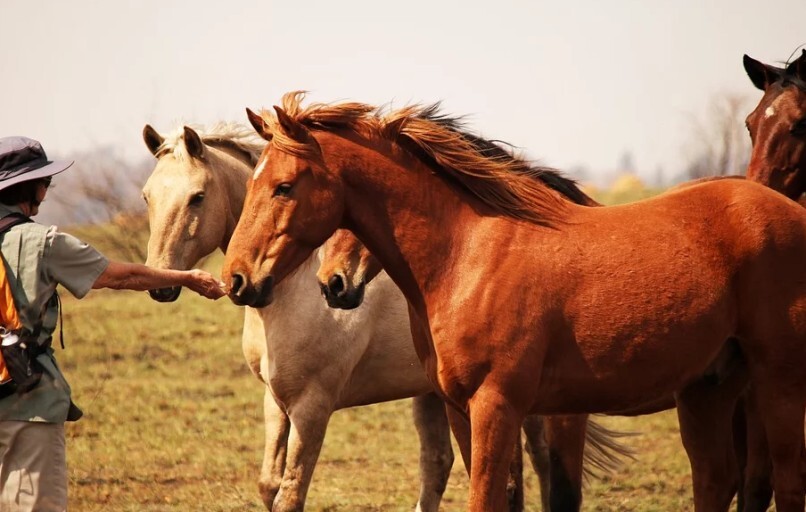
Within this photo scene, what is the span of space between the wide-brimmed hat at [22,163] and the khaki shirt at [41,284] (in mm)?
155

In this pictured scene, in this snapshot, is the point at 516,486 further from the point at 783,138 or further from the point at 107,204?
the point at 107,204

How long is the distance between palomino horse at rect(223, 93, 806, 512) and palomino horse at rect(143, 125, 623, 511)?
1.51m

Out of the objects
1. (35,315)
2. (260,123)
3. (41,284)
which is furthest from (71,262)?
(260,123)

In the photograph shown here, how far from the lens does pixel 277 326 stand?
6.09m

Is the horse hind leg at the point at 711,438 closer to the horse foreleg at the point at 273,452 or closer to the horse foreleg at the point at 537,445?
the horse foreleg at the point at 537,445

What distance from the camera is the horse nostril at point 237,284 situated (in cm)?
436

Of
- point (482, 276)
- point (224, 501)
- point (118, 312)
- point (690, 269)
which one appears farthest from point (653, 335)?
point (118, 312)

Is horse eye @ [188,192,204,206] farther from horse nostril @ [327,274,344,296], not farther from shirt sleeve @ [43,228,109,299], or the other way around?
shirt sleeve @ [43,228,109,299]

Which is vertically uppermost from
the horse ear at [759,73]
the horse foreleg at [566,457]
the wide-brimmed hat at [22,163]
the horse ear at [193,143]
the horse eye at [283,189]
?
the horse ear at [759,73]

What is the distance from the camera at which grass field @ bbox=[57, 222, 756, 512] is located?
27.1 feet

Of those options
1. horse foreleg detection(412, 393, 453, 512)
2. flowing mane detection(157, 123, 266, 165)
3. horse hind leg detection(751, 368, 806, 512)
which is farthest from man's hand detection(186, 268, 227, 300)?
horse foreleg detection(412, 393, 453, 512)

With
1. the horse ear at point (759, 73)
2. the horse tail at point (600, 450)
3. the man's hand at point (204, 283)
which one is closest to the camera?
the man's hand at point (204, 283)

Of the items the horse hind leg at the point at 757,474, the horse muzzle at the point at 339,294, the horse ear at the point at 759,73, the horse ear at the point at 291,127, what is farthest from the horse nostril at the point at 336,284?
the horse ear at the point at 759,73

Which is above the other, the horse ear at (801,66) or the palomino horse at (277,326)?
the horse ear at (801,66)
